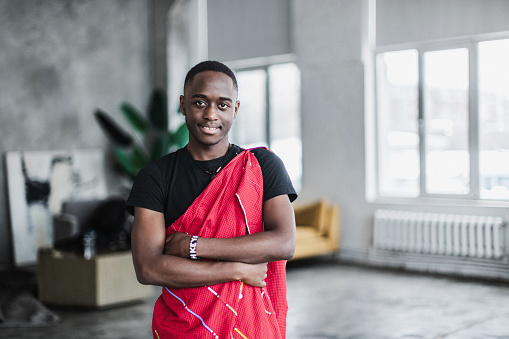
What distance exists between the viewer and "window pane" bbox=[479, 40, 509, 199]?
6.09 m

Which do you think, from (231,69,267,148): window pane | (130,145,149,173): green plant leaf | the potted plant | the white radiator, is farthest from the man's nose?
(231,69,267,148): window pane

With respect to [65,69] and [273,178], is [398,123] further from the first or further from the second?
[273,178]

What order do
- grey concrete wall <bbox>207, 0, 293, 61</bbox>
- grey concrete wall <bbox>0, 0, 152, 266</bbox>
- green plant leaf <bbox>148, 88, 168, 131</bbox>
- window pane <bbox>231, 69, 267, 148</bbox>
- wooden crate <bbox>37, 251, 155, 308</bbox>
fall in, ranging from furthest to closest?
window pane <bbox>231, 69, 267, 148</bbox> < green plant leaf <bbox>148, 88, 168, 131</bbox> < grey concrete wall <bbox>207, 0, 293, 61</bbox> < grey concrete wall <bbox>0, 0, 152, 266</bbox> < wooden crate <bbox>37, 251, 155, 308</bbox>

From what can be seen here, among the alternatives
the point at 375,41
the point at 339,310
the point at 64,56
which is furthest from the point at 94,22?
the point at 339,310

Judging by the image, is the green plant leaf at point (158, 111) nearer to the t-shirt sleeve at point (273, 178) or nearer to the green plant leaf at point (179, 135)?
the green plant leaf at point (179, 135)

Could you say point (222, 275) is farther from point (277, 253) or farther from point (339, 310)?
point (339, 310)

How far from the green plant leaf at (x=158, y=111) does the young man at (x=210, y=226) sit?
6.82 m

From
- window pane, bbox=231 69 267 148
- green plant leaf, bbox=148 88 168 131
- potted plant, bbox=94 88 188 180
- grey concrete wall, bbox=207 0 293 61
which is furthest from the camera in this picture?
window pane, bbox=231 69 267 148

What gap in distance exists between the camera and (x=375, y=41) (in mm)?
6918

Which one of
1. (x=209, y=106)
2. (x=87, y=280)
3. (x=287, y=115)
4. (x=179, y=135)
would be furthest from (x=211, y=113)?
(x=287, y=115)

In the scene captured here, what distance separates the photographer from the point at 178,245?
1494 millimetres

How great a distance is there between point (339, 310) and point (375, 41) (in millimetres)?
3659

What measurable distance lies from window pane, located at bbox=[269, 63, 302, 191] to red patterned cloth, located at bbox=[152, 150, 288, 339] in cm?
651

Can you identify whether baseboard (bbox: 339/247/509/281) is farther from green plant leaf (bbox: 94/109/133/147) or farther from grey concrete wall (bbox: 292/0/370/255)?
green plant leaf (bbox: 94/109/133/147)
